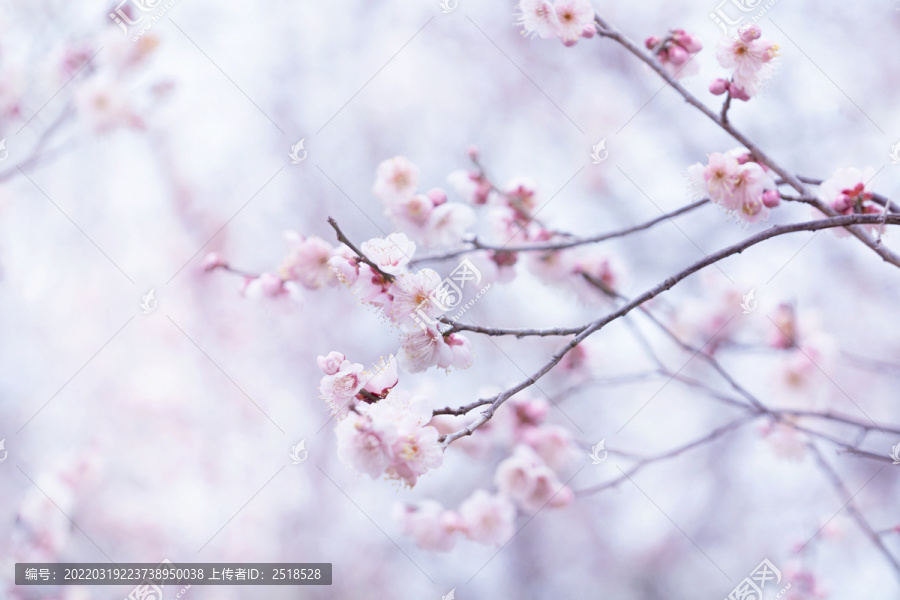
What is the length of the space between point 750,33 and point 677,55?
19 cm

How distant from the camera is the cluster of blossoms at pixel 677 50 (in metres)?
1.15

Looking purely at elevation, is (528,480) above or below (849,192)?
below

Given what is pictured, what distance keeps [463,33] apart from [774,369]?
9.98 feet

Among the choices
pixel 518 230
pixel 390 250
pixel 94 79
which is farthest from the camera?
pixel 94 79

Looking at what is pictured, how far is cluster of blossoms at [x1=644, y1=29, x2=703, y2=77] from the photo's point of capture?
115 cm

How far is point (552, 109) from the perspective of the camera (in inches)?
146

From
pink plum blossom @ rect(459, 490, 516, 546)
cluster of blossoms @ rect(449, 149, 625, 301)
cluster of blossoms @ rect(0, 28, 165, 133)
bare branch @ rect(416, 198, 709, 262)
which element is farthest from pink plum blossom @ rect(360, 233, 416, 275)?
cluster of blossoms @ rect(0, 28, 165, 133)

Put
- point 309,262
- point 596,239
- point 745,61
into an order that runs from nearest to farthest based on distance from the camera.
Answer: point 745,61 → point 596,239 → point 309,262

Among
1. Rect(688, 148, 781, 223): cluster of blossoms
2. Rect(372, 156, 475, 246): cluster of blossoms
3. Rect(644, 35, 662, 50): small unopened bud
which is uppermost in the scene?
Rect(644, 35, 662, 50): small unopened bud

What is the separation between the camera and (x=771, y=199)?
98cm

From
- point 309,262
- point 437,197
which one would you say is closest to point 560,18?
point 437,197

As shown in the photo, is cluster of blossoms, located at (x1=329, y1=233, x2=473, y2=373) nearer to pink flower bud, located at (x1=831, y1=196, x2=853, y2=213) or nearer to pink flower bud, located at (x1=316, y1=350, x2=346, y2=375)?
pink flower bud, located at (x1=316, y1=350, x2=346, y2=375)

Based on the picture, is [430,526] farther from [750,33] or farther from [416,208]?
[750,33]

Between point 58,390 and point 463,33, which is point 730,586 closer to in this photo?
point 463,33
